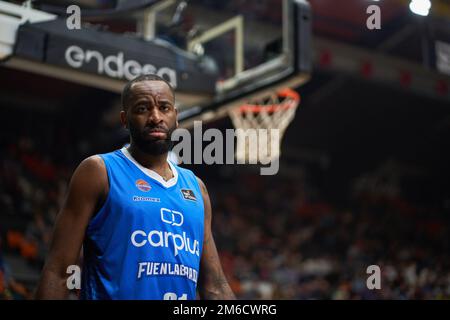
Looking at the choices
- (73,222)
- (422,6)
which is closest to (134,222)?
(73,222)

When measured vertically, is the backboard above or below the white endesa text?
above

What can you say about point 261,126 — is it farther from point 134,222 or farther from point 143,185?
point 134,222

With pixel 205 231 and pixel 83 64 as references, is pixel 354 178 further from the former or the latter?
pixel 205 231

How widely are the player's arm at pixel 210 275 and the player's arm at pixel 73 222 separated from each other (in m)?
0.47

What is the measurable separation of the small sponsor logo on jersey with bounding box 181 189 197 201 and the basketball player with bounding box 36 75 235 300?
1 cm

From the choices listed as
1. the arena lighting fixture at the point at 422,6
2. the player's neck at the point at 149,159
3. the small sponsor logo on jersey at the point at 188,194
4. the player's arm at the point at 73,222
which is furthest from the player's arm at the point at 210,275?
the arena lighting fixture at the point at 422,6

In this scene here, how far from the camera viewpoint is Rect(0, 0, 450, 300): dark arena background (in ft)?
15.8

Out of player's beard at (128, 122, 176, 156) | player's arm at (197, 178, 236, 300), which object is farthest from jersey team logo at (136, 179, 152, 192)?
player's arm at (197, 178, 236, 300)

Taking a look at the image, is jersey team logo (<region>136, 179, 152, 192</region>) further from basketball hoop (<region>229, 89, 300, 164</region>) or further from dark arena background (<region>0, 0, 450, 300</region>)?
basketball hoop (<region>229, 89, 300, 164</region>)

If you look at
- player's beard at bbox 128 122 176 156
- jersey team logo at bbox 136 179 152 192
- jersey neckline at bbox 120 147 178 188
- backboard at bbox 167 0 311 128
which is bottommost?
jersey team logo at bbox 136 179 152 192

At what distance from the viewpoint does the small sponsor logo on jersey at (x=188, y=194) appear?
7.25 ft

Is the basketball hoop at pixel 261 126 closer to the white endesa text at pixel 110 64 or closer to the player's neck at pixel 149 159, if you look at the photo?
the white endesa text at pixel 110 64

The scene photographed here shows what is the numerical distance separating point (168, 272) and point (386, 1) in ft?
28.6
